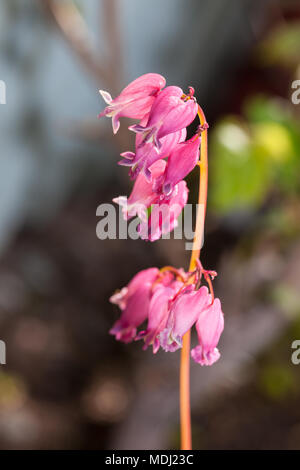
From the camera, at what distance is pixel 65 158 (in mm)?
2750

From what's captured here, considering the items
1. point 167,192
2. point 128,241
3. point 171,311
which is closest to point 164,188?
point 167,192

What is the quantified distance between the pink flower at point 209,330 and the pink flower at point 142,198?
104 millimetres

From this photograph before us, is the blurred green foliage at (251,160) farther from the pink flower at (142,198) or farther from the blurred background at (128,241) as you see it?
the pink flower at (142,198)

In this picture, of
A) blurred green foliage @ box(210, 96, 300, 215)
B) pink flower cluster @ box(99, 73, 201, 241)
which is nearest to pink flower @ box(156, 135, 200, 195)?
pink flower cluster @ box(99, 73, 201, 241)

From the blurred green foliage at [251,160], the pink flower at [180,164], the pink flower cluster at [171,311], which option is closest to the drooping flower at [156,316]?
the pink flower cluster at [171,311]

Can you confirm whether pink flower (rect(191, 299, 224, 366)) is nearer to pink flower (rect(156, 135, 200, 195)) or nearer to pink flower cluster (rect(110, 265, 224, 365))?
pink flower cluster (rect(110, 265, 224, 365))

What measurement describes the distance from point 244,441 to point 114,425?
16.7 inches

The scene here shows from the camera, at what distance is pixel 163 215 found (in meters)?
0.50

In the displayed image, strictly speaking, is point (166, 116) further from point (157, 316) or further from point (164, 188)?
point (157, 316)

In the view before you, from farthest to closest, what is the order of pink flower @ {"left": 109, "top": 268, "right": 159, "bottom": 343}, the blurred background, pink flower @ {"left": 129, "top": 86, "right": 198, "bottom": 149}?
the blurred background < pink flower @ {"left": 109, "top": 268, "right": 159, "bottom": 343} < pink flower @ {"left": 129, "top": 86, "right": 198, "bottom": 149}

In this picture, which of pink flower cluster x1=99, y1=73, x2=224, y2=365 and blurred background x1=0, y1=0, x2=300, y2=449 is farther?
blurred background x1=0, y1=0, x2=300, y2=449

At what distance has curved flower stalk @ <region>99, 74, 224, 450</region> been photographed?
447 millimetres
